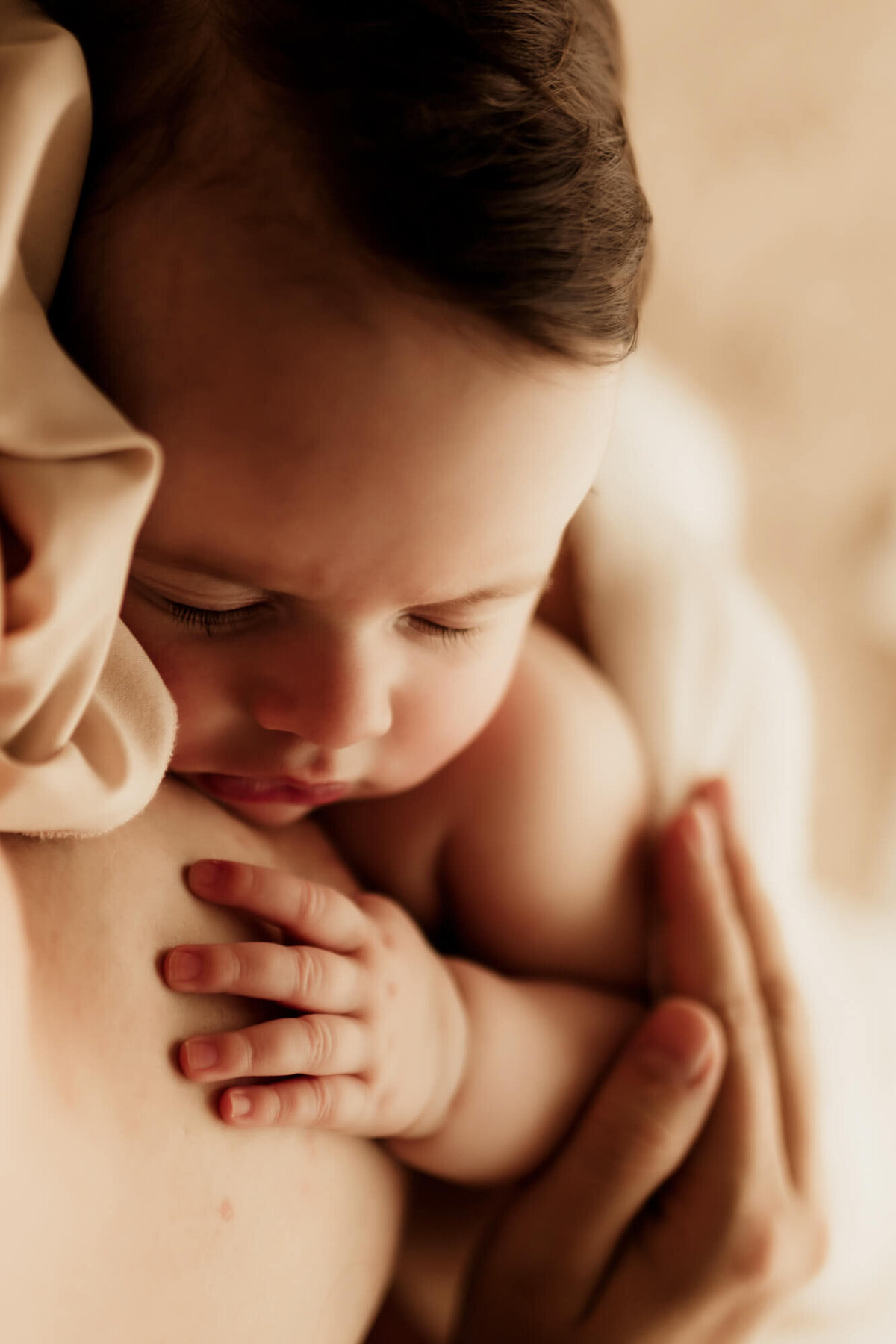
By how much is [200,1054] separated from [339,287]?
0.36 metres

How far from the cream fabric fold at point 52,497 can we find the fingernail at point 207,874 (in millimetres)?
106

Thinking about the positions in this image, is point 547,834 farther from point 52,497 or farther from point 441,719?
point 52,497

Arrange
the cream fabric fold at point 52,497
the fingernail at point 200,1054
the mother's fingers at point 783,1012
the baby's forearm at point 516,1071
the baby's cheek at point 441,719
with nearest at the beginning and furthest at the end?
the cream fabric fold at point 52,497 < the fingernail at point 200,1054 < the baby's cheek at point 441,719 < the baby's forearm at point 516,1071 < the mother's fingers at point 783,1012

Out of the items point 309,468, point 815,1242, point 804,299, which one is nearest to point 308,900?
point 309,468

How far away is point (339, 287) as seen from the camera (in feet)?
1.73

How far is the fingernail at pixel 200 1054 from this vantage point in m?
0.57

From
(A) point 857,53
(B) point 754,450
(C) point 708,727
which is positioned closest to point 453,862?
(C) point 708,727

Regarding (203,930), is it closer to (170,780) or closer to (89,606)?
(170,780)

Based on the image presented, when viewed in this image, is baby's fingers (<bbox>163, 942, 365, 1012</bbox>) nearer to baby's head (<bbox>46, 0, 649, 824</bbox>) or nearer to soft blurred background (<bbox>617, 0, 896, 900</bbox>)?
baby's head (<bbox>46, 0, 649, 824</bbox>)

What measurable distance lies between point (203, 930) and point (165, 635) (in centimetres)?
15

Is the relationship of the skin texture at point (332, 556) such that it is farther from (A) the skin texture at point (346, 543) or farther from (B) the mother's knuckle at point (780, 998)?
(B) the mother's knuckle at point (780, 998)

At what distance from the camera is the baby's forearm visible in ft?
2.64

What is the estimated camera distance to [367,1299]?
0.73m

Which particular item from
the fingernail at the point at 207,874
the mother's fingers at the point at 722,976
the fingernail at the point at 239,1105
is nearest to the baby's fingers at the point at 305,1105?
Result: the fingernail at the point at 239,1105
